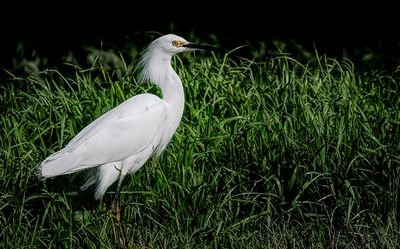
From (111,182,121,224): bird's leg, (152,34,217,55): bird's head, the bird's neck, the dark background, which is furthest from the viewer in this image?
the dark background

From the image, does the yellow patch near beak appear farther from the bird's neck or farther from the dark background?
the dark background

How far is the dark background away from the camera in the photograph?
8.41m

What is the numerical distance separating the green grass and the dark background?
1275 millimetres

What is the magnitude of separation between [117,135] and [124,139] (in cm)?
5

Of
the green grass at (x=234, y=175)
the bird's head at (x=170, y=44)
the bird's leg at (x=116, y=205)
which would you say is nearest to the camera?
the green grass at (x=234, y=175)

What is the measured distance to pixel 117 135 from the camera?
623 centimetres

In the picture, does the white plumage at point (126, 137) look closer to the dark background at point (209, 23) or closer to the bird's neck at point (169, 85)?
the bird's neck at point (169, 85)

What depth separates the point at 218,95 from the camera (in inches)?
281

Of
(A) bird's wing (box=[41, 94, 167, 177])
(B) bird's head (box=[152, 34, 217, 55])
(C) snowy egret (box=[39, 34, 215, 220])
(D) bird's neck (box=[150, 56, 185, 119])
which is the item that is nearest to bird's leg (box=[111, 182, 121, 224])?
(C) snowy egret (box=[39, 34, 215, 220])

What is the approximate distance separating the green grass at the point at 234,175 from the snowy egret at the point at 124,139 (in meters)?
0.13

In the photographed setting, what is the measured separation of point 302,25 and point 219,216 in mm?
2864

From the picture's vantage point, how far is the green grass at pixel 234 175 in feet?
19.3

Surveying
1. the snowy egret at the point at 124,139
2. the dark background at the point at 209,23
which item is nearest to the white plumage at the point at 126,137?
the snowy egret at the point at 124,139

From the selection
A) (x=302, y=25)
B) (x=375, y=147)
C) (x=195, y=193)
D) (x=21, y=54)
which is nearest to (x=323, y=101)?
(x=375, y=147)
